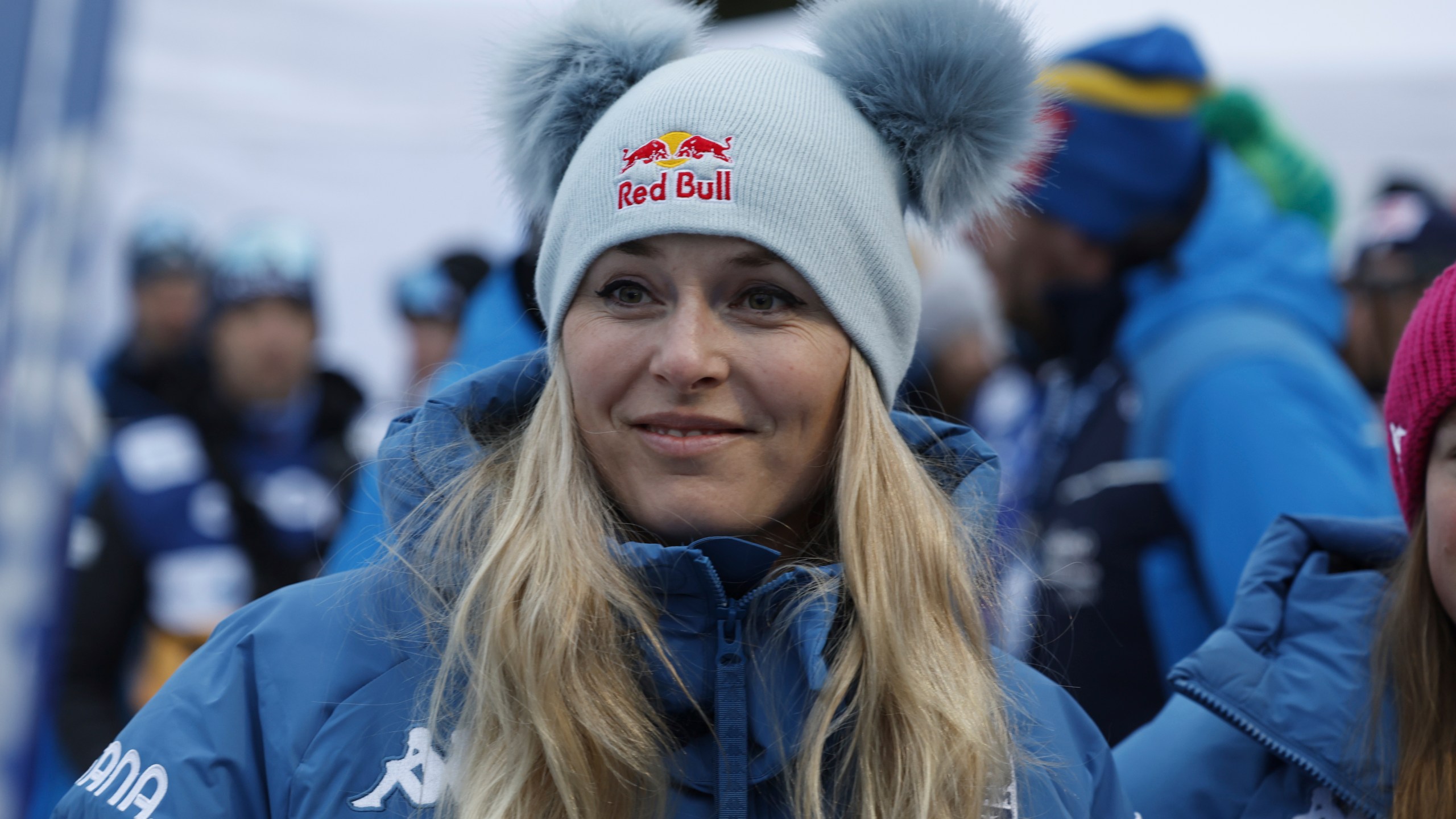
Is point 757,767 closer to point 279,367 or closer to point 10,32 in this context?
point 10,32

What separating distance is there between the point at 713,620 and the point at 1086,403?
212cm

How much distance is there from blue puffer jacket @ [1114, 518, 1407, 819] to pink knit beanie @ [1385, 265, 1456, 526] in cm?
15

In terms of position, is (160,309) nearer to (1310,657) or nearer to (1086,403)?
(1086,403)

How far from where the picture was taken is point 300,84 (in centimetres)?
658

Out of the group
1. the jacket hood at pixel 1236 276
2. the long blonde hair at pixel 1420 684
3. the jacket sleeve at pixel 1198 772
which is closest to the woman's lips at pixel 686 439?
the jacket sleeve at pixel 1198 772

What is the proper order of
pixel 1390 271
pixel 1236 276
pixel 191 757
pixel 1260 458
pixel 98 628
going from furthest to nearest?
pixel 1390 271, pixel 98 628, pixel 1236 276, pixel 1260 458, pixel 191 757

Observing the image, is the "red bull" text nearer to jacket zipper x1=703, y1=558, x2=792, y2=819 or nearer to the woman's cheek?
jacket zipper x1=703, y1=558, x2=792, y2=819

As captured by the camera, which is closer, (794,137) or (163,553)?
(794,137)

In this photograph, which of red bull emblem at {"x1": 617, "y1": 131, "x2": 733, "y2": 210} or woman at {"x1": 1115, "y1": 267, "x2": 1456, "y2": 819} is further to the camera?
woman at {"x1": 1115, "y1": 267, "x2": 1456, "y2": 819}

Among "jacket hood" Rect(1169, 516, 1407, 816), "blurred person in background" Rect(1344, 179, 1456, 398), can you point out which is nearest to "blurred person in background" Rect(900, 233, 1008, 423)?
"blurred person in background" Rect(1344, 179, 1456, 398)

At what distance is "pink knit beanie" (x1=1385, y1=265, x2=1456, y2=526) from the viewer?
1.85 metres

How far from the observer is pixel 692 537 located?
68.9 inches

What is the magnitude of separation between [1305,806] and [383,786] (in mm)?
1276

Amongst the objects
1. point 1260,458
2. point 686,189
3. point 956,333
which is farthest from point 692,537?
point 956,333
